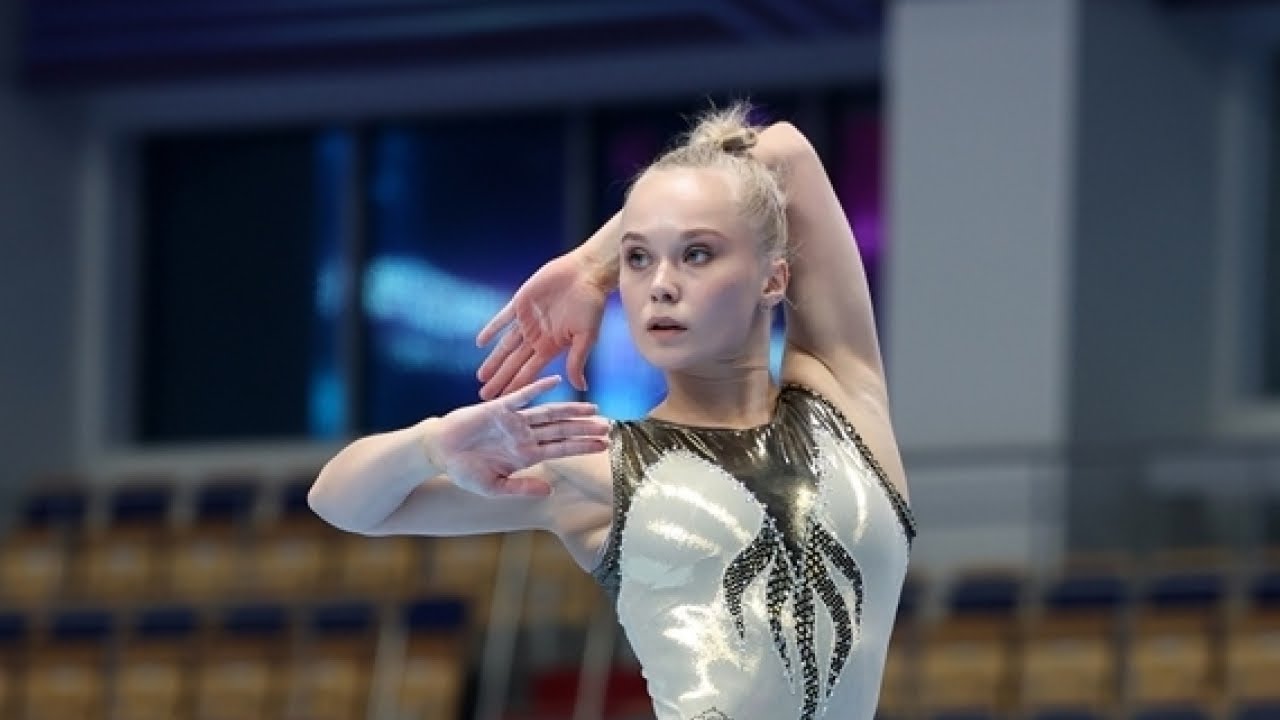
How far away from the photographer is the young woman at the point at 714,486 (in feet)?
8.57

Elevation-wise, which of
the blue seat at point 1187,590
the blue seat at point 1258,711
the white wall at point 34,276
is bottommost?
the blue seat at point 1258,711

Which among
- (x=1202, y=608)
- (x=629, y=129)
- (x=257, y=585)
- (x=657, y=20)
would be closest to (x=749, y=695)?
(x=1202, y=608)

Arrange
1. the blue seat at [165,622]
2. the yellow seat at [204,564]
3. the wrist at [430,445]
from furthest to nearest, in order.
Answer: the yellow seat at [204,564] → the blue seat at [165,622] → the wrist at [430,445]

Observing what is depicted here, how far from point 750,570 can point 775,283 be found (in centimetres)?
38

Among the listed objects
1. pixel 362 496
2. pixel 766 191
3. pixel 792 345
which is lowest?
pixel 362 496

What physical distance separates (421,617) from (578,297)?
21.6 feet

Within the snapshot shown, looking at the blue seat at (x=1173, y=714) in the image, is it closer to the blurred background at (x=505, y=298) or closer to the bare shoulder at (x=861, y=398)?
the blurred background at (x=505, y=298)

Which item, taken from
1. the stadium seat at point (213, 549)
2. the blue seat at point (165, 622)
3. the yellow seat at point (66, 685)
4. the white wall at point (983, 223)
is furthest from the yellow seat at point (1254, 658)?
the stadium seat at point (213, 549)

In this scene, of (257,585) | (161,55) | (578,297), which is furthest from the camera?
(161,55)

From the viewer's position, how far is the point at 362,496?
104 inches

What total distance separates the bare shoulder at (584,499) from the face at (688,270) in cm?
16

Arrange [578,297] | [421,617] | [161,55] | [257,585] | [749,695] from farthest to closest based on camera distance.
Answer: [161,55] < [257,585] < [421,617] < [578,297] < [749,695]

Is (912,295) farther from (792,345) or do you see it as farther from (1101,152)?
(792,345)

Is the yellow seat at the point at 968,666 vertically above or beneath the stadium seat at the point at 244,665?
above
